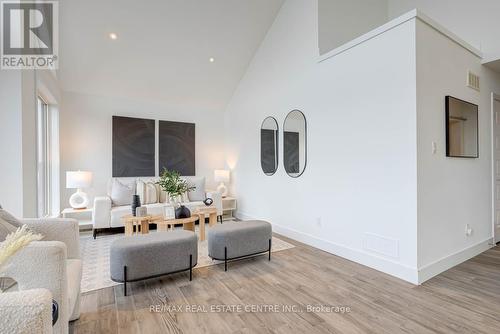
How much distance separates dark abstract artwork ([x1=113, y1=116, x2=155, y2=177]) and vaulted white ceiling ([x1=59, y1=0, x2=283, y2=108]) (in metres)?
0.58

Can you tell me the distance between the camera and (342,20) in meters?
3.72

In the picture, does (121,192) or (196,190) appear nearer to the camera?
(121,192)

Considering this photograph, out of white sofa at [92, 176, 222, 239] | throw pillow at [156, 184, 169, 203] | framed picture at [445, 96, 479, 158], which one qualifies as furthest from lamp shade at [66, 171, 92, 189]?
framed picture at [445, 96, 479, 158]

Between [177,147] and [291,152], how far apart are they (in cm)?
269

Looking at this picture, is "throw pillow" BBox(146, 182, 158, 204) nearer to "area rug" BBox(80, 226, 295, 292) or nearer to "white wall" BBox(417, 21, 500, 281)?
"area rug" BBox(80, 226, 295, 292)

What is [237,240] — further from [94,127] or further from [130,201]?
[94,127]

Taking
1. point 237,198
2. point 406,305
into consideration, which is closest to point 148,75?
point 237,198

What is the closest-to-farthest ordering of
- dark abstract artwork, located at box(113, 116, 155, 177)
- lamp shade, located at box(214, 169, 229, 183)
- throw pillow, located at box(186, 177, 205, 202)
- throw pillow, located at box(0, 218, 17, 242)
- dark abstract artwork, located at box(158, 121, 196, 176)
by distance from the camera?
throw pillow, located at box(0, 218, 17, 242), dark abstract artwork, located at box(113, 116, 155, 177), throw pillow, located at box(186, 177, 205, 202), dark abstract artwork, located at box(158, 121, 196, 176), lamp shade, located at box(214, 169, 229, 183)

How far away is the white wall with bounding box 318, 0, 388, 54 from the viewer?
3545 mm

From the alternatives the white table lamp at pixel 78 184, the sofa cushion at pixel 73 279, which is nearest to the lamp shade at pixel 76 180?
the white table lamp at pixel 78 184

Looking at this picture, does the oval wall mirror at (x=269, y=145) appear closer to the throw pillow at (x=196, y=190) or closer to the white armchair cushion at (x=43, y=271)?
the throw pillow at (x=196, y=190)

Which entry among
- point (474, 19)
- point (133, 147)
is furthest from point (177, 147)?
point (474, 19)

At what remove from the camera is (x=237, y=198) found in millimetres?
5594

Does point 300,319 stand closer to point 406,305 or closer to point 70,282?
point 406,305
